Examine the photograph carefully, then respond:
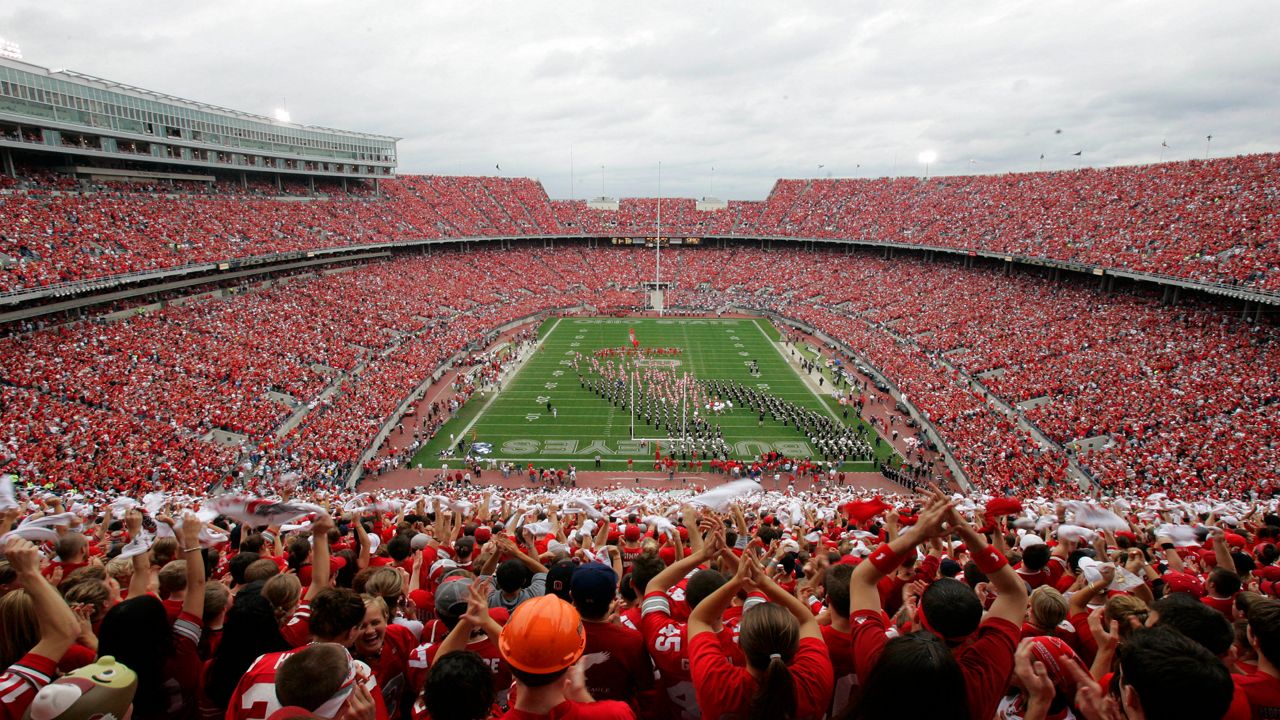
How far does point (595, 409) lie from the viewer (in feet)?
96.0

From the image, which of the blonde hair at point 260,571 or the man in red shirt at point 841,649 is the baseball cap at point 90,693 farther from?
the man in red shirt at point 841,649

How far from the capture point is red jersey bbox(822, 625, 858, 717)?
2.95 m

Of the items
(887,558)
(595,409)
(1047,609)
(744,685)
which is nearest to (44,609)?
(744,685)

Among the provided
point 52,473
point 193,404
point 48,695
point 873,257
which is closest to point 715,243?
point 873,257

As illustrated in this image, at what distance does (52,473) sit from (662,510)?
1537 centimetres

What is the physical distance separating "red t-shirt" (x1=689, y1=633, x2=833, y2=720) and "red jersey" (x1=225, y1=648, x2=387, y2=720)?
126 cm

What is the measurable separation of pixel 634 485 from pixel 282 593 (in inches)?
714

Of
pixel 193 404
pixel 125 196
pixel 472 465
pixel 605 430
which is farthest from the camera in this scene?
pixel 125 196

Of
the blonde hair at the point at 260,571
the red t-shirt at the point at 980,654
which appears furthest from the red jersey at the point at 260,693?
the red t-shirt at the point at 980,654

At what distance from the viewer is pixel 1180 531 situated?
6.64 m

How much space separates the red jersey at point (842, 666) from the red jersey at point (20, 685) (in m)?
3.35

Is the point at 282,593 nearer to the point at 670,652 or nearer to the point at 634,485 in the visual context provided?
the point at 670,652

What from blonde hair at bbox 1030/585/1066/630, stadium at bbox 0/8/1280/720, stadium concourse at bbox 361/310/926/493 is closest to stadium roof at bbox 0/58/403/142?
stadium at bbox 0/8/1280/720

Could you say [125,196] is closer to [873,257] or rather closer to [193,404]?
[193,404]
